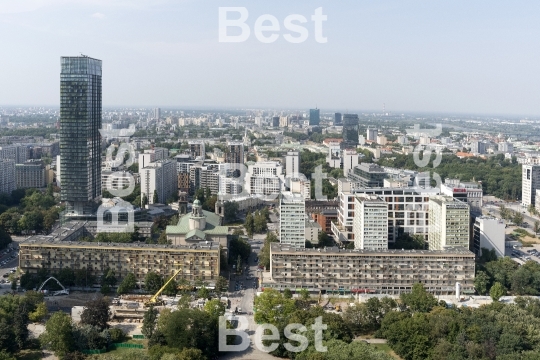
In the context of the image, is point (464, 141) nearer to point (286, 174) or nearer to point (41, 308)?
point (286, 174)

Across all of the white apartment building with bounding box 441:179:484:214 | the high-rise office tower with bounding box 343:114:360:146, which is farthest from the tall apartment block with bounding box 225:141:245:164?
the high-rise office tower with bounding box 343:114:360:146

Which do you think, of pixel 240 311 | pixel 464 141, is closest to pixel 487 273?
pixel 240 311

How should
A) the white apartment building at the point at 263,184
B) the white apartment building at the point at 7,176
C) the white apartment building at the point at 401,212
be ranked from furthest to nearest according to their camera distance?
the white apartment building at the point at 263,184 < the white apartment building at the point at 7,176 < the white apartment building at the point at 401,212

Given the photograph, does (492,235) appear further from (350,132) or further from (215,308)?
(350,132)

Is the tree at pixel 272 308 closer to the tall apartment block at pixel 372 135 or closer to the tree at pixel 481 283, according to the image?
the tree at pixel 481 283

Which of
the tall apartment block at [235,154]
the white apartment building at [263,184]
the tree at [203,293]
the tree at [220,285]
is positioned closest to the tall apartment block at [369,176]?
the white apartment building at [263,184]

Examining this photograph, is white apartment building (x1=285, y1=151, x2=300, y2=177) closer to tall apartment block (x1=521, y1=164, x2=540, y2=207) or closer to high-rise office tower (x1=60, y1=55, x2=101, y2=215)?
tall apartment block (x1=521, y1=164, x2=540, y2=207)

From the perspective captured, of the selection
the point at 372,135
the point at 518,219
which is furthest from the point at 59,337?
the point at 372,135
